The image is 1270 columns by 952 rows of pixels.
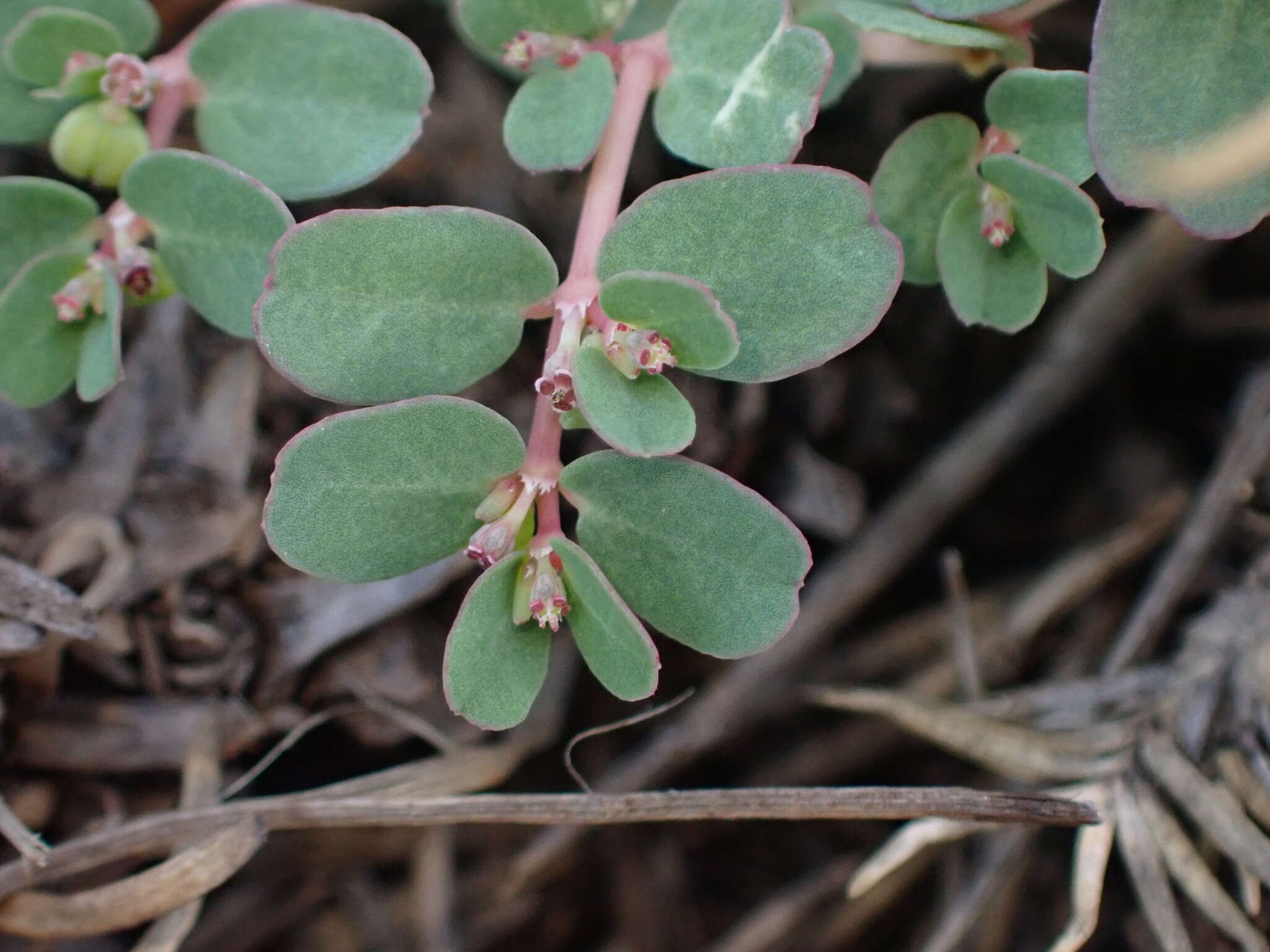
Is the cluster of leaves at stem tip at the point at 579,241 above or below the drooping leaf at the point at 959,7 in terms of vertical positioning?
below

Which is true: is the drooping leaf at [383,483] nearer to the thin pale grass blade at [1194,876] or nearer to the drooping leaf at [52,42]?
the drooping leaf at [52,42]

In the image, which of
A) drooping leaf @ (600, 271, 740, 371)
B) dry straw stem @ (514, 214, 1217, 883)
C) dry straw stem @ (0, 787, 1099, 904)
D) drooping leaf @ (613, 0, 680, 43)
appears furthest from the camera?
dry straw stem @ (514, 214, 1217, 883)

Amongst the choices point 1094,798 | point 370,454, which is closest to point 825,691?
point 1094,798

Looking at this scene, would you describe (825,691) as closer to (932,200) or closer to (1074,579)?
(1074,579)

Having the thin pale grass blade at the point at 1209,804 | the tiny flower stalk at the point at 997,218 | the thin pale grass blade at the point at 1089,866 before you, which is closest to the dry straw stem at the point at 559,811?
the thin pale grass blade at the point at 1089,866

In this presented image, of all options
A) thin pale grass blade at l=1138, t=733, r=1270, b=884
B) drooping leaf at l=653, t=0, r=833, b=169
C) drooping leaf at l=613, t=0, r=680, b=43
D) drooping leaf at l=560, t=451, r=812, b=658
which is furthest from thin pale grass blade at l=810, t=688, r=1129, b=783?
drooping leaf at l=613, t=0, r=680, b=43

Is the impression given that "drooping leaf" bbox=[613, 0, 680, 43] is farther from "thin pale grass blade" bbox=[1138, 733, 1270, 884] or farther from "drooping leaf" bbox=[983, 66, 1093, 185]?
"thin pale grass blade" bbox=[1138, 733, 1270, 884]
